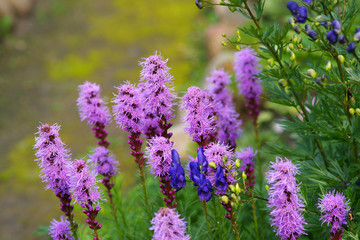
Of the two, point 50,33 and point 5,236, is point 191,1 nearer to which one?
point 50,33

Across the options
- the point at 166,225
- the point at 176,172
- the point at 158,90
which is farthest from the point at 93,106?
the point at 166,225

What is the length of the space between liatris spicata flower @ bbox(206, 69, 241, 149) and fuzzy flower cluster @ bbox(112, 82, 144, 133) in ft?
2.74

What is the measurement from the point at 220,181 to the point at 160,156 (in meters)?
0.45

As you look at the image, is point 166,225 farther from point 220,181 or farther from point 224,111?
point 224,111

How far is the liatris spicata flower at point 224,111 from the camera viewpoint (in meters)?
3.76

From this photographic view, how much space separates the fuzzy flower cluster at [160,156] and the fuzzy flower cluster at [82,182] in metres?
0.40

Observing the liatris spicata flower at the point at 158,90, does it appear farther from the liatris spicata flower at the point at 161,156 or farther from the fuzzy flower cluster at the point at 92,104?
the fuzzy flower cluster at the point at 92,104

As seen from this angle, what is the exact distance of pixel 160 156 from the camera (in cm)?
282

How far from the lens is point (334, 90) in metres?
3.14

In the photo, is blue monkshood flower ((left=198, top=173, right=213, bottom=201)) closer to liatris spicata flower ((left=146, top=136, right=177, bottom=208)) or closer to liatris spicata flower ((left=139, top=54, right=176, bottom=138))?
liatris spicata flower ((left=146, top=136, right=177, bottom=208))

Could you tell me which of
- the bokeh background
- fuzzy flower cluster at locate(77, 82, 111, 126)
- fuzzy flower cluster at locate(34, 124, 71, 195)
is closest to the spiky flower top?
fuzzy flower cluster at locate(34, 124, 71, 195)

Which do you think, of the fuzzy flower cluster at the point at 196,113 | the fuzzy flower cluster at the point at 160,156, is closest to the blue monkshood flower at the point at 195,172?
the fuzzy flower cluster at the point at 160,156

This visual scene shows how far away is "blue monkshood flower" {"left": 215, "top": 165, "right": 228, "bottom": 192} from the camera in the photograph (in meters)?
2.57

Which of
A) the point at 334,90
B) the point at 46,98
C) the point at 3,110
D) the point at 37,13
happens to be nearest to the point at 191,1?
the point at 37,13
